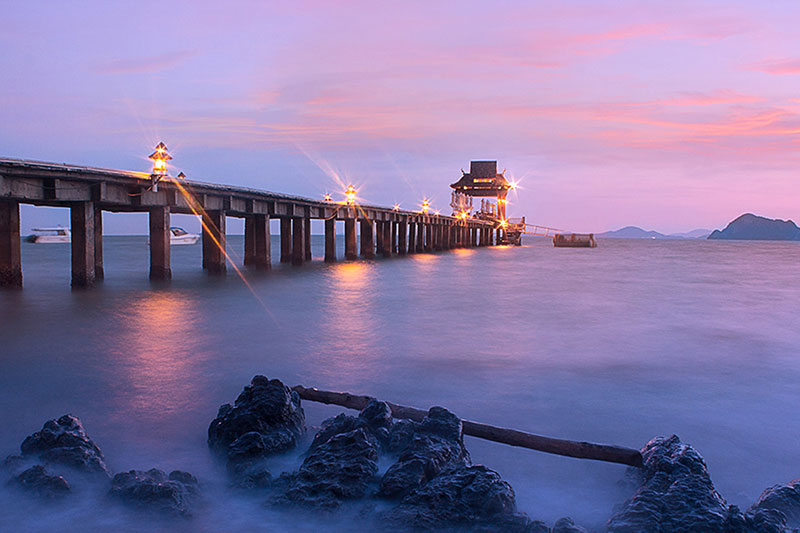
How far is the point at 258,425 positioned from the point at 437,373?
3.75 m

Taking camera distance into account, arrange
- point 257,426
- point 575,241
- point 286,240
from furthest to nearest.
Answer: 1. point 575,241
2. point 286,240
3. point 257,426

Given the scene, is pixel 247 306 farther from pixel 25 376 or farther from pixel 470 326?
pixel 25 376

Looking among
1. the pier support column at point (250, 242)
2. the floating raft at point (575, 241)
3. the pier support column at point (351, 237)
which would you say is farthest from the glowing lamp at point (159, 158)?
the floating raft at point (575, 241)

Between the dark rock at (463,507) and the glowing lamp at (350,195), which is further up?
the glowing lamp at (350,195)

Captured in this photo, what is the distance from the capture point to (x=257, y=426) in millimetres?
4992

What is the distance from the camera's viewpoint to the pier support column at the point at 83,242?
16.6 metres

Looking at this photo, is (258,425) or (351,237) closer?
(258,425)

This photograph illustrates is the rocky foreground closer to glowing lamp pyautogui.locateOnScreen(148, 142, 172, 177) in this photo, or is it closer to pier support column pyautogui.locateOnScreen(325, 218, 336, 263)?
glowing lamp pyautogui.locateOnScreen(148, 142, 172, 177)

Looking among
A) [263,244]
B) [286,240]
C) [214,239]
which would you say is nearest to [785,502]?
[214,239]

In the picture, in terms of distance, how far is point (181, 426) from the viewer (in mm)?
5664

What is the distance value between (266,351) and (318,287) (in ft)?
38.5

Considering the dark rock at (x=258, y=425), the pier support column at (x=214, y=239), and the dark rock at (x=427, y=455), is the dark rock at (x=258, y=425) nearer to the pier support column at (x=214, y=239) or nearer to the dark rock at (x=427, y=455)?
the dark rock at (x=427, y=455)

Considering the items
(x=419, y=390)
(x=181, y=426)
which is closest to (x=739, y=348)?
(x=419, y=390)

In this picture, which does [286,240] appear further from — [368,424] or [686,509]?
[686,509]
